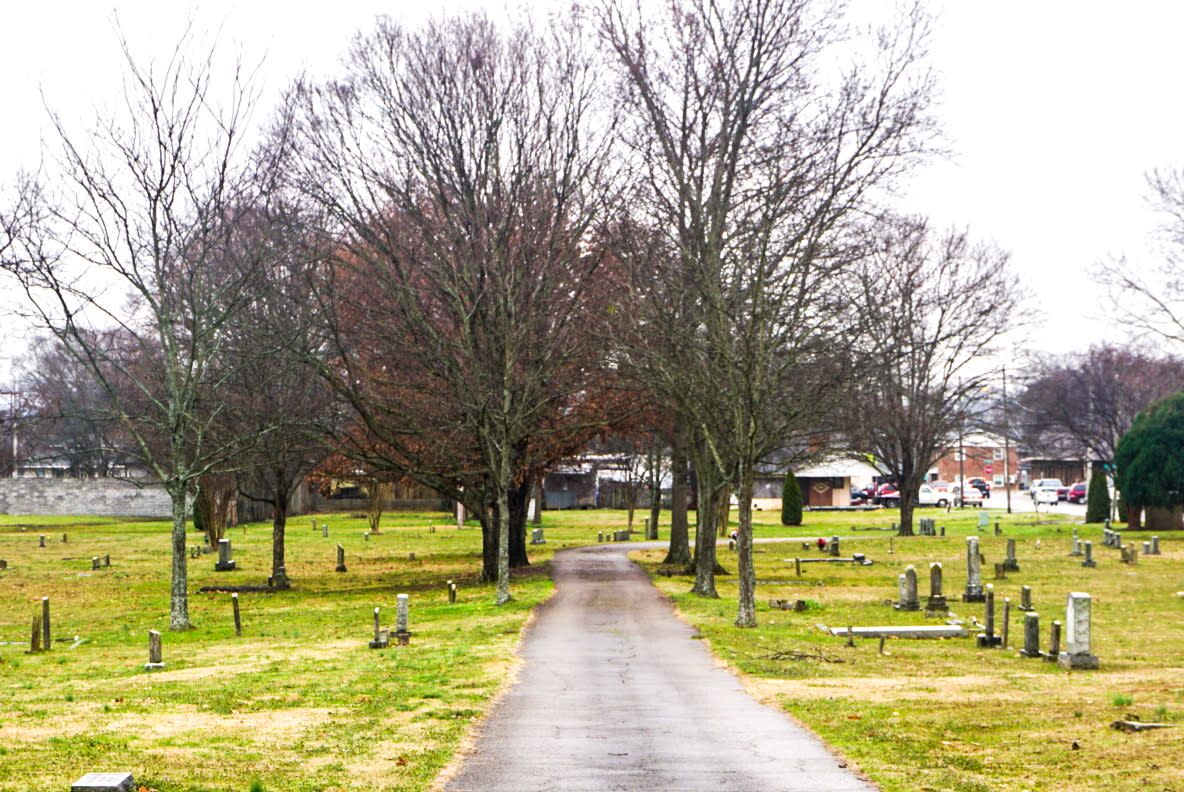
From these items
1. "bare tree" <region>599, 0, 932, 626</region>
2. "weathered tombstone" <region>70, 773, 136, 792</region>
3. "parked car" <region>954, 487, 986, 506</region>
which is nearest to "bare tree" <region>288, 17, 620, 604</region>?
"bare tree" <region>599, 0, 932, 626</region>

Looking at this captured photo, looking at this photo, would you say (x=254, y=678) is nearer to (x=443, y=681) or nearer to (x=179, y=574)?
(x=443, y=681)

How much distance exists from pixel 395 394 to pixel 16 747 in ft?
76.9

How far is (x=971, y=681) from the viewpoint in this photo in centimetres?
1708

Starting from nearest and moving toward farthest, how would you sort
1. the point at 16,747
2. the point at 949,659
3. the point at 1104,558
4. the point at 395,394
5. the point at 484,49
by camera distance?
the point at 16,747
the point at 949,659
the point at 484,49
the point at 395,394
the point at 1104,558

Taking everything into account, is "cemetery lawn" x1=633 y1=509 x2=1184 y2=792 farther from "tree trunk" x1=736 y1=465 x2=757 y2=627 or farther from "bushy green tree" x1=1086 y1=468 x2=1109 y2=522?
"bushy green tree" x1=1086 y1=468 x2=1109 y2=522

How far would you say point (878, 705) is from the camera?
14.7 meters

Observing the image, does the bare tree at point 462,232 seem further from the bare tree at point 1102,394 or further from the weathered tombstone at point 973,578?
the bare tree at point 1102,394

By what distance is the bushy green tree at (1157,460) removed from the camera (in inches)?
2087

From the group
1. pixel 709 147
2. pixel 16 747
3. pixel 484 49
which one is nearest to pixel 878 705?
pixel 16 747

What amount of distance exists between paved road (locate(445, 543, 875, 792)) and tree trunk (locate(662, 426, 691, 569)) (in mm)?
15534

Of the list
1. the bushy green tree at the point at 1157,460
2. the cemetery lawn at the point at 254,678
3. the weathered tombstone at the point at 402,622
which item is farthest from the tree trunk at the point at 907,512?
the weathered tombstone at the point at 402,622

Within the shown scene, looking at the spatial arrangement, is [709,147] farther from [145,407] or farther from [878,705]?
[145,407]

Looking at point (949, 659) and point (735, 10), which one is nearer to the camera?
point (949, 659)

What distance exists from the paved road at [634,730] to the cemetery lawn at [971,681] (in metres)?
0.56
